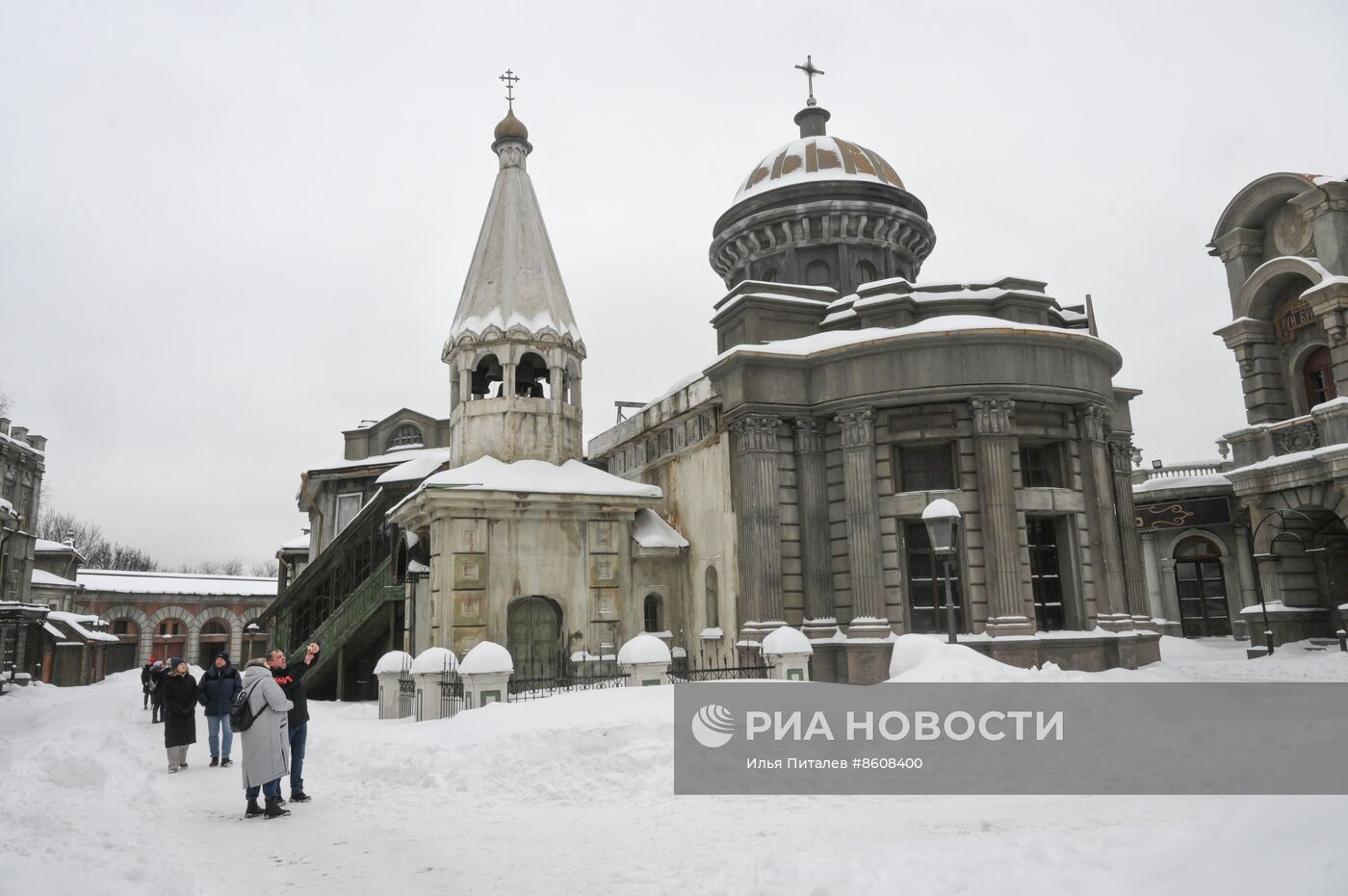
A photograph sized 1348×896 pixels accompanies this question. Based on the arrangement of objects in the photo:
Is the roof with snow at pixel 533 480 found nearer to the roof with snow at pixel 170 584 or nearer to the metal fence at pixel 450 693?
the metal fence at pixel 450 693

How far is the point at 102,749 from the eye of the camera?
15211 mm

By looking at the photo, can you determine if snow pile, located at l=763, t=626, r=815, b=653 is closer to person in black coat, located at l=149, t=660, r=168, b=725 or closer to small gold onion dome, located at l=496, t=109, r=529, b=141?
person in black coat, located at l=149, t=660, r=168, b=725

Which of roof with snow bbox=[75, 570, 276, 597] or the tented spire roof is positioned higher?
the tented spire roof

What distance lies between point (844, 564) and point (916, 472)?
280 centimetres

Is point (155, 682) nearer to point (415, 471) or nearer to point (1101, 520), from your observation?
point (415, 471)

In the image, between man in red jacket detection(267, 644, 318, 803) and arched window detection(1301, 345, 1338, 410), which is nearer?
man in red jacket detection(267, 644, 318, 803)

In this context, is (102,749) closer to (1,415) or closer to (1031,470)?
(1031,470)

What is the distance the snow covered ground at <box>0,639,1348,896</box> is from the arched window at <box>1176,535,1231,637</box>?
25.4 m

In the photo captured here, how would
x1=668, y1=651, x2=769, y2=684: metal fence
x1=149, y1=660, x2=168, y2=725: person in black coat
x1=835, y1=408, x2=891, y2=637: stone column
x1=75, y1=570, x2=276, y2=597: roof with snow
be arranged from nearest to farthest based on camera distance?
1. x1=668, y1=651, x2=769, y2=684: metal fence
2. x1=835, y1=408, x2=891, y2=637: stone column
3. x1=149, y1=660, x2=168, y2=725: person in black coat
4. x1=75, y1=570, x2=276, y2=597: roof with snow

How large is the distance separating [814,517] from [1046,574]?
564 cm

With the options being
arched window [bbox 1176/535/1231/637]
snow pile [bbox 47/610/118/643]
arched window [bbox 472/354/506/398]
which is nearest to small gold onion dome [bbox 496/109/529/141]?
arched window [bbox 472/354/506/398]

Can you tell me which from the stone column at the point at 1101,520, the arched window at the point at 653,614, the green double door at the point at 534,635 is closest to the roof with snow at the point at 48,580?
the green double door at the point at 534,635

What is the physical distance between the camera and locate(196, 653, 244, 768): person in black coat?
573 inches

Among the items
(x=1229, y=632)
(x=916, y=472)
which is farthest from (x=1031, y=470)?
(x=1229, y=632)
